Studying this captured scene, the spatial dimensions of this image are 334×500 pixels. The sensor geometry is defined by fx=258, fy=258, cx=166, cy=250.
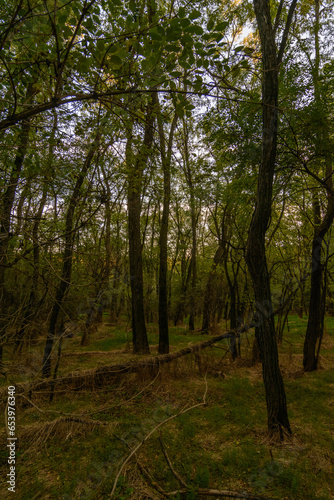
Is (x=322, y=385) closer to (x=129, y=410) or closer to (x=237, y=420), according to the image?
(x=237, y=420)

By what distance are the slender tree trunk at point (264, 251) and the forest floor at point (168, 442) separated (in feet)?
1.87

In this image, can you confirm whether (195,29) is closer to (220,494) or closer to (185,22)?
(185,22)

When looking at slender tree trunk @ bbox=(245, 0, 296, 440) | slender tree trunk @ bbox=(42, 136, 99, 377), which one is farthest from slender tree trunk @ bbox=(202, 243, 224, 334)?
slender tree trunk @ bbox=(245, 0, 296, 440)

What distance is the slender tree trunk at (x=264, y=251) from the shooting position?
3727mm

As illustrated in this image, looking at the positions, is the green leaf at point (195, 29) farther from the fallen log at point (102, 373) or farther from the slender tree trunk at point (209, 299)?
the slender tree trunk at point (209, 299)

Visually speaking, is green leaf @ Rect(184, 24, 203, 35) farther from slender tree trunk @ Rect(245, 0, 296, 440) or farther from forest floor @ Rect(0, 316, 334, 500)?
forest floor @ Rect(0, 316, 334, 500)

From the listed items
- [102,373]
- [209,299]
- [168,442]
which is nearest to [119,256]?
[102,373]

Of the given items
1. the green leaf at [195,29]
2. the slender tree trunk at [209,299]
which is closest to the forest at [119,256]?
the green leaf at [195,29]

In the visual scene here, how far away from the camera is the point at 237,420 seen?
4.66 metres

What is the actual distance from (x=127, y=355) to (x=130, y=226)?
4.27m

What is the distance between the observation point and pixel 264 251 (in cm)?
393

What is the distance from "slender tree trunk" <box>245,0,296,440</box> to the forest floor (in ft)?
1.87

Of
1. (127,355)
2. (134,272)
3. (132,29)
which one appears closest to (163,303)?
(134,272)

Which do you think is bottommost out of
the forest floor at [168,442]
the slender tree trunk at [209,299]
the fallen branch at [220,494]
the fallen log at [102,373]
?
the forest floor at [168,442]
